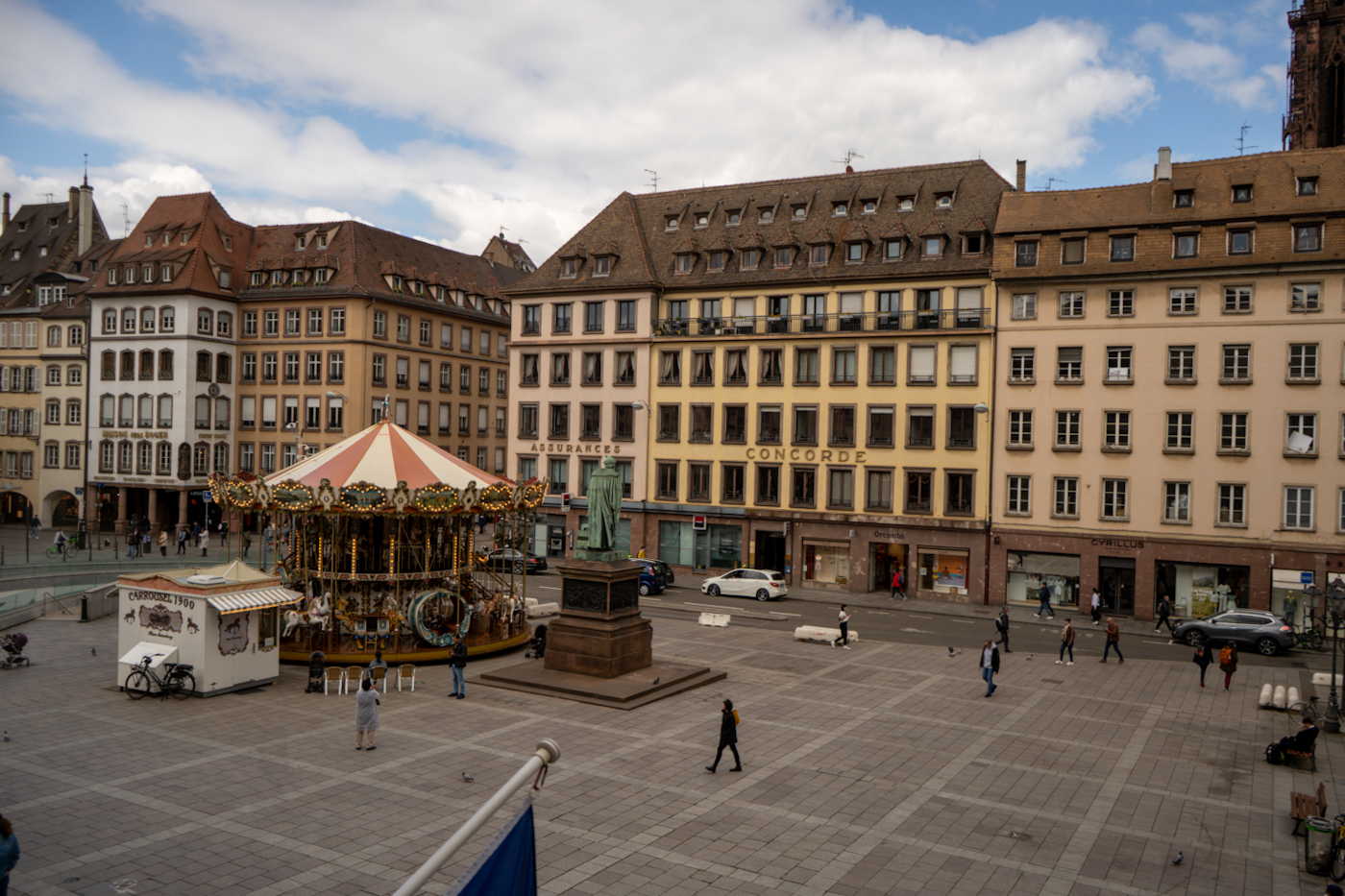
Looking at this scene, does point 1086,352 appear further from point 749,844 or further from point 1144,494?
point 749,844

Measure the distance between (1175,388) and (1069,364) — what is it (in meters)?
4.16

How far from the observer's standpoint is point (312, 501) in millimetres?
26938

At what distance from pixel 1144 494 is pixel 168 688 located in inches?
1403

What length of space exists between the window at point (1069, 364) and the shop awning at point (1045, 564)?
7.53 meters

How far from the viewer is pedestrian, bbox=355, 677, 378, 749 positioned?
17.8 m

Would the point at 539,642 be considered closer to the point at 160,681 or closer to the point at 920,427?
the point at 160,681

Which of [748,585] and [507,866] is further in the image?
[748,585]

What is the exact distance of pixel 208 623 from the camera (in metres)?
22.1

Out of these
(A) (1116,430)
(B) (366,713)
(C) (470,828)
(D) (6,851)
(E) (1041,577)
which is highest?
(A) (1116,430)

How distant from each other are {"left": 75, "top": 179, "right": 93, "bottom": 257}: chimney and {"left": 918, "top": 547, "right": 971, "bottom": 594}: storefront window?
63718 millimetres

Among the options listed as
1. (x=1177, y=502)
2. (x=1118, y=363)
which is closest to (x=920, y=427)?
(x=1118, y=363)

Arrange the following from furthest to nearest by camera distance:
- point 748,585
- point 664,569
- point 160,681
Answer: point 664,569 < point 748,585 < point 160,681

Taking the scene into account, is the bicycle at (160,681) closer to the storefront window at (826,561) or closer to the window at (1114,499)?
the storefront window at (826,561)

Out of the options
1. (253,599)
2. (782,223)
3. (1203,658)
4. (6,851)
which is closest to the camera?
(6,851)
